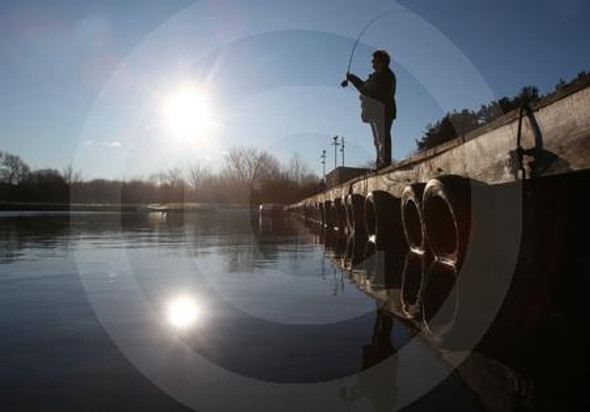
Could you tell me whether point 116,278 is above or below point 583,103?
below

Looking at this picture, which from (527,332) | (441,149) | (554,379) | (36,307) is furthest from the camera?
(441,149)

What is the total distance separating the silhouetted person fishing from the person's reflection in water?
717 cm

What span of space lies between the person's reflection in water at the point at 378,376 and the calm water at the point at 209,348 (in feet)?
0.04

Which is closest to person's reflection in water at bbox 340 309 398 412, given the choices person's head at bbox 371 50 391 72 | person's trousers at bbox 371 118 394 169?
person's trousers at bbox 371 118 394 169

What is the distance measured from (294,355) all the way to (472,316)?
149cm

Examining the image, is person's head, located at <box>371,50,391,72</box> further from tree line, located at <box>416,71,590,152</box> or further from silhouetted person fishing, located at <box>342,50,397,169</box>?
tree line, located at <box>416,71,590,152</box>

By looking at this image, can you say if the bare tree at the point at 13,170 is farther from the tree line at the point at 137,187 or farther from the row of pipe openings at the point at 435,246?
the row of pipe openings at the point at 435,246

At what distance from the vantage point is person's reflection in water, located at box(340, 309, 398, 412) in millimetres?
3076

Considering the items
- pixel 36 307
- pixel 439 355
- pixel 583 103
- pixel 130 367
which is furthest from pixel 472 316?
pixel 36 307

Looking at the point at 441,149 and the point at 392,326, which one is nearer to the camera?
the point at 392,326

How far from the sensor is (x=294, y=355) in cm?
390

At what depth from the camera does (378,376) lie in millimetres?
3453

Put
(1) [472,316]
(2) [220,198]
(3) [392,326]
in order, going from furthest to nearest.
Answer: (2) [220,198]
(3) [392,326]
(1) [472,316]

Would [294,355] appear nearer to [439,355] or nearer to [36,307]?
[439,355]
